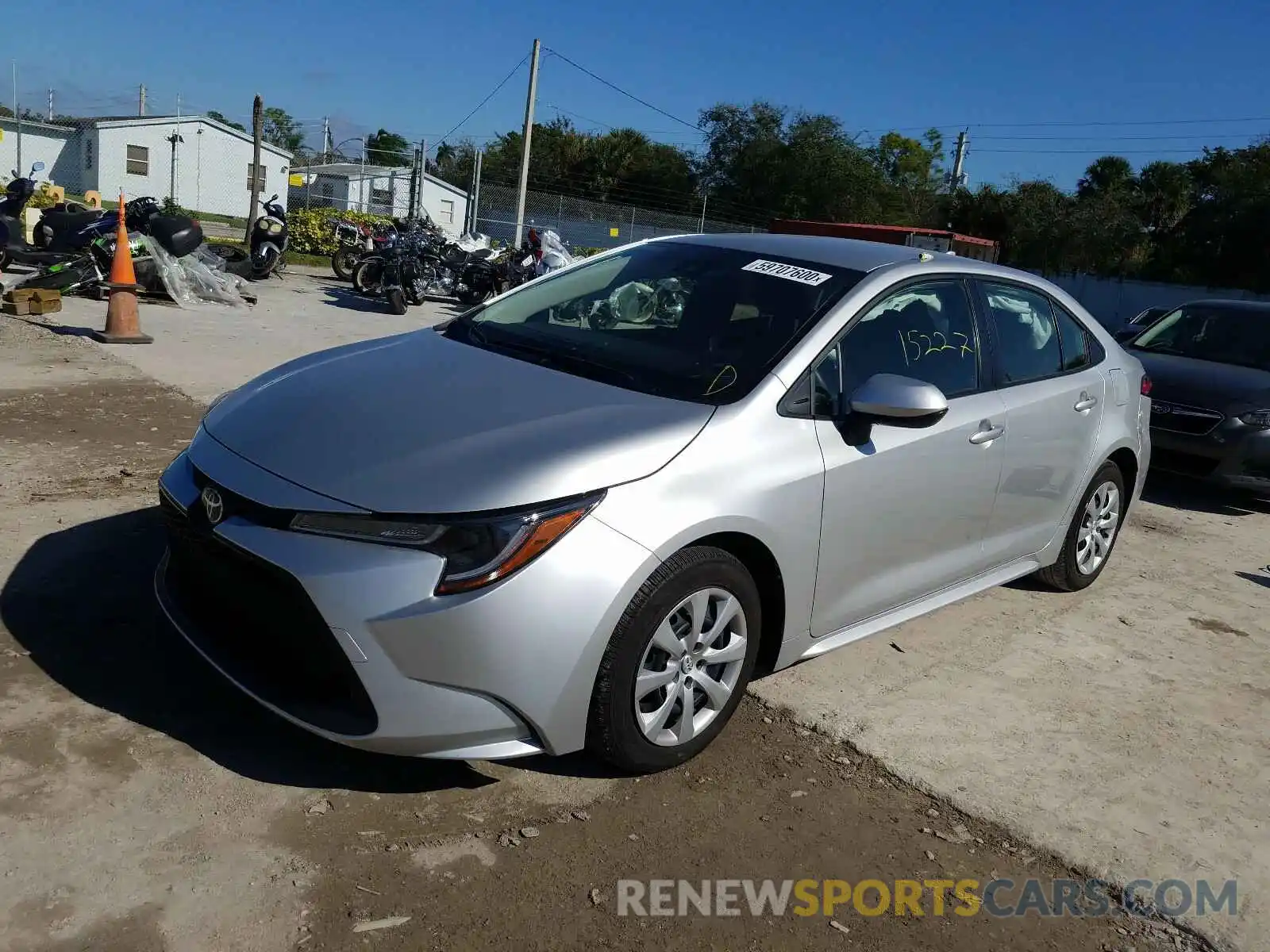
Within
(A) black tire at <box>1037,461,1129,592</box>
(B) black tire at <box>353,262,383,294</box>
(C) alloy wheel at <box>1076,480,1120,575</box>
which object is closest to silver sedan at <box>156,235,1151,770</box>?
(A) black tire at <box>1037,461,1129,592</box>

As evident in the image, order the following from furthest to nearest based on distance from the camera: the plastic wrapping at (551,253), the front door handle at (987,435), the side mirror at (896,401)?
1. the plastic wrapping at (551,253)
2. the front door handle at (987,435)
3. the side mirror at (896,401)

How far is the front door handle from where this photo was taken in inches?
165

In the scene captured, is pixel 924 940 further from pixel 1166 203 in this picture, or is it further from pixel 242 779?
pixel 1166 203

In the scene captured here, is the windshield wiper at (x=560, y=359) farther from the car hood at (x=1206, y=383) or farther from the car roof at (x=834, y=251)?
the car hood at (x=1206, y=383)

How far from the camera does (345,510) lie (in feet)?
9.39

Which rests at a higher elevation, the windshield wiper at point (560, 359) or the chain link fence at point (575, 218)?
the chain link fence at point (575, 218)

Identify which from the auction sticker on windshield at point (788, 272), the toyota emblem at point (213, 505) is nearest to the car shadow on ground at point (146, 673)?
the toyota emblem at point (213, 505)

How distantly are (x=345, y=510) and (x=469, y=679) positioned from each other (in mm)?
557

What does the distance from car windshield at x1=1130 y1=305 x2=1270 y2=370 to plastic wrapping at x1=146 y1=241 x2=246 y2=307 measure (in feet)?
32.5

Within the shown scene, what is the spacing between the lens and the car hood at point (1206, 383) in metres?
7.52

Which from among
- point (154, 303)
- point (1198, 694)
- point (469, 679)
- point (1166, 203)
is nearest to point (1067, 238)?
point (1166, 203)

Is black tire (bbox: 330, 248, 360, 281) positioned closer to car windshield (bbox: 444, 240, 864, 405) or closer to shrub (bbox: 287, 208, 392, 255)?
shrub (bbox: 287, 208, 392, 255)

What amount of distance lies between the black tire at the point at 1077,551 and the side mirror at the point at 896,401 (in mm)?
1921

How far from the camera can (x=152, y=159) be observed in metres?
40.2
